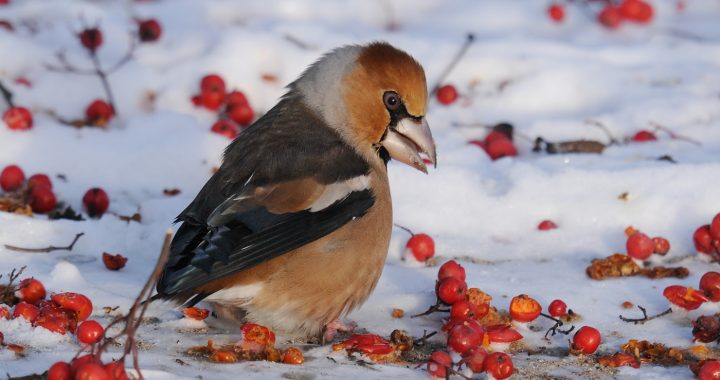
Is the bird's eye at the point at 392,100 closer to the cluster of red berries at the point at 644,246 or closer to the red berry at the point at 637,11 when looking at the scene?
the cluster of red berries at the point at 644,246

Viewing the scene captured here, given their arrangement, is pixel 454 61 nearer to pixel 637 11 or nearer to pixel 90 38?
pixel 637 11

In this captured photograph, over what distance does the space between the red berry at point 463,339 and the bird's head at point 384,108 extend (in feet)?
3.30

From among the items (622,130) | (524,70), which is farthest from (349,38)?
(622,130)

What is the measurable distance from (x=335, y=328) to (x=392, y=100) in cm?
113

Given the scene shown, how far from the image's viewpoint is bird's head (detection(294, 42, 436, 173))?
488 centimetres

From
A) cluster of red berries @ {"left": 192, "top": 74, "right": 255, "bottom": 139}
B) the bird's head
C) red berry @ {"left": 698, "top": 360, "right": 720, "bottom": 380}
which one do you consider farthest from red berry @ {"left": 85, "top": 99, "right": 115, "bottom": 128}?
red berry @ {"left": 698, "top": 360, "right": 720, "bottom": 380}

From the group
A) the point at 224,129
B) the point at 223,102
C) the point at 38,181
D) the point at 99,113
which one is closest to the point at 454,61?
the point at 223,102

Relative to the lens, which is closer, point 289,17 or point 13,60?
point 13,60

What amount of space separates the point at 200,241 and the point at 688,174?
2937 millimetres

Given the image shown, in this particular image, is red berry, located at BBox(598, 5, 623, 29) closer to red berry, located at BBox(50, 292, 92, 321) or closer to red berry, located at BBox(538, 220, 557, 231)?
red berry, located at BBox(538, 220, 557, 231)

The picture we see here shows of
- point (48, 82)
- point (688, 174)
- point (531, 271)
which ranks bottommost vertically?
point (531, 271)

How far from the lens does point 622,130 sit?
6738 mm

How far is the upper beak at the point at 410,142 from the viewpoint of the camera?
4887 millimetres

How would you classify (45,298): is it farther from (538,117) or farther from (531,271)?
(538,117)
